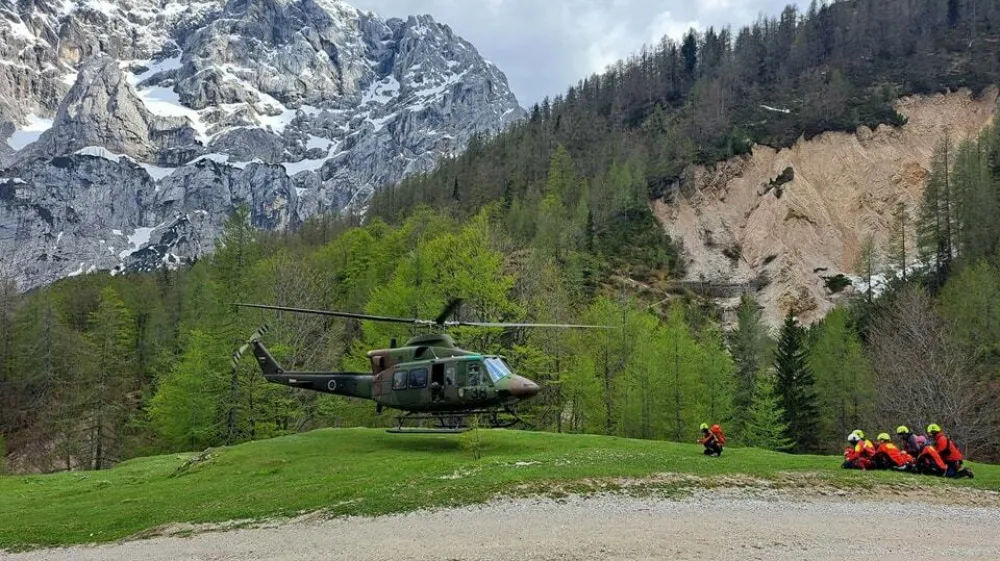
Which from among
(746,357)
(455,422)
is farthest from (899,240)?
(455,422)

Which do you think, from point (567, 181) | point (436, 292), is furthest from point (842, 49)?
point (436, 292)

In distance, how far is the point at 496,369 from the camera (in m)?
18.0

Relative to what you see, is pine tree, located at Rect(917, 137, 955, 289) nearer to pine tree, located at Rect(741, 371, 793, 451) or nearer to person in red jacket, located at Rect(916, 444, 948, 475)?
pine tree, located at Rect(741, 371, 793, 451)

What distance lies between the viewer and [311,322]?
119 feet

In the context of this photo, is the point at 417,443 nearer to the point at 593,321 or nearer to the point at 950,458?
the point at 950,458

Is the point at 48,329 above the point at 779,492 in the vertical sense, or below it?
above

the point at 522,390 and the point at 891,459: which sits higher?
the point at 522,390

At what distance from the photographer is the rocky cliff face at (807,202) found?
68.6m

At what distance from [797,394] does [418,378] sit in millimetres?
29656

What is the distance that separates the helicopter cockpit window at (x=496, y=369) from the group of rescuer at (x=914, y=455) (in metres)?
8.88

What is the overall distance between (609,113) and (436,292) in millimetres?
86126

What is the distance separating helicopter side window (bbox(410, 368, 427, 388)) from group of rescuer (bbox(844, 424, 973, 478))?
36.5 feet

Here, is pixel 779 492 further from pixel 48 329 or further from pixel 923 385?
pixel 48 329

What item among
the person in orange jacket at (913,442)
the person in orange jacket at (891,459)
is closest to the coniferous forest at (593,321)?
the person in orange jacket at (913,442)
